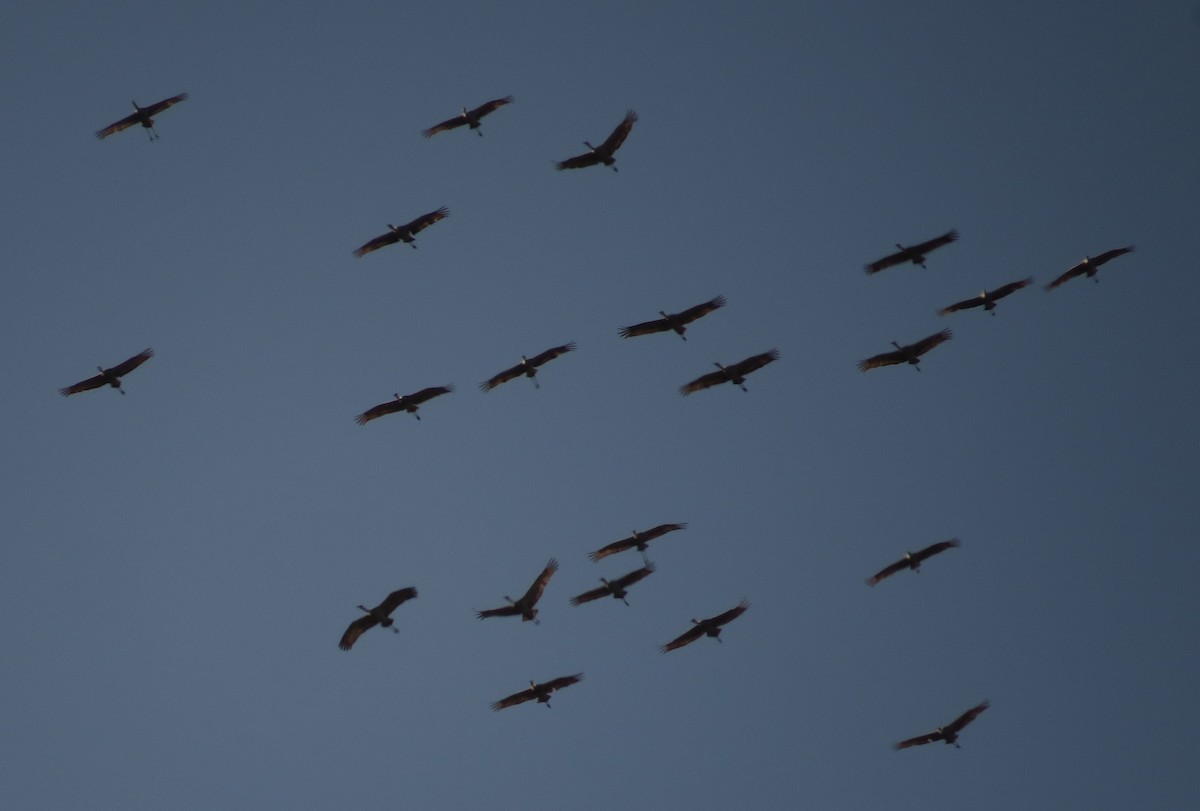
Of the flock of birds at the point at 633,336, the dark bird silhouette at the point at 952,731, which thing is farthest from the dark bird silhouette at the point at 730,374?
the dark bird silhouette at the point at 952,731

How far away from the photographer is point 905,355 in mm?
61406

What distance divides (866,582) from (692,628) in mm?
7263

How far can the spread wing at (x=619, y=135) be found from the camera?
6012 cm

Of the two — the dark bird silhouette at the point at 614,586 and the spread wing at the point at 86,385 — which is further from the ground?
the spread wing at the point at 86,385

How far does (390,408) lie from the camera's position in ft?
197

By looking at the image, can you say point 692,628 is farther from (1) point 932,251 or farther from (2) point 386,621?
(1) point 932,251

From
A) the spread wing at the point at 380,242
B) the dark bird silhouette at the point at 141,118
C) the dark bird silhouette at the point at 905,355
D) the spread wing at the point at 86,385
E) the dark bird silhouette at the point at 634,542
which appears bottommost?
the dark bird silhouette at the point at 634,542

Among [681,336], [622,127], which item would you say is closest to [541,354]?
[681,336]

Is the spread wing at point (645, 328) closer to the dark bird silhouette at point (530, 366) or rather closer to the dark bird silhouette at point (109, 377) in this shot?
the dark bird silhouette at point (530, 366)

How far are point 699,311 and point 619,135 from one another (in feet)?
25.7

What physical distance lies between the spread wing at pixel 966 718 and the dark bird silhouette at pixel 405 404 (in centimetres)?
2529

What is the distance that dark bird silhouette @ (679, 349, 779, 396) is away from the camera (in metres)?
59.7

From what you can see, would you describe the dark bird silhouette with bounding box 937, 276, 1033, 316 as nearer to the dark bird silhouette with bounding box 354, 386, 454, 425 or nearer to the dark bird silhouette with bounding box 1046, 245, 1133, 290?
the dark bird silhouette with bounding box 1046, 245, 1133, 290

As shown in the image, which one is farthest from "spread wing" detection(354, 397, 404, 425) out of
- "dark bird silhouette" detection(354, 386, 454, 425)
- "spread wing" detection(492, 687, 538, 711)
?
"spread wing" detection(492, 687, 538, 711)
